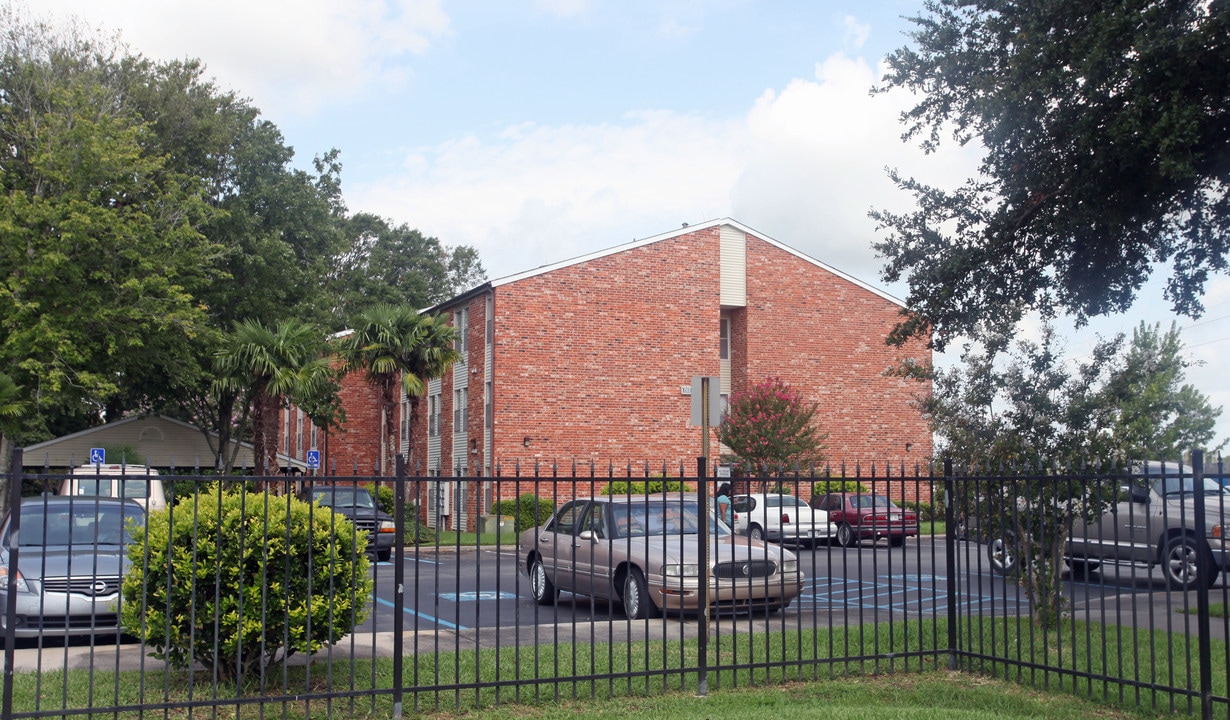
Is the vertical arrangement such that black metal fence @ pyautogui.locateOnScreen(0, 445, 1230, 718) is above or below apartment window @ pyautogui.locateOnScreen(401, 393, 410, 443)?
below

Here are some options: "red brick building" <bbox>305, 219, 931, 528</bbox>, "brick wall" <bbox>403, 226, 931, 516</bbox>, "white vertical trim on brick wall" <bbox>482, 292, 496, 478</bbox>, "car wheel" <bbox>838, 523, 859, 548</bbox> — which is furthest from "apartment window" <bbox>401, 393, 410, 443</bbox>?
"car wheel" <bbox>838, 523, 859, 548</bbox>

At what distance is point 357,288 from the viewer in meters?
55.7

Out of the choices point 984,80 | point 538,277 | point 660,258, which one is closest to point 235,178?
point 538,277

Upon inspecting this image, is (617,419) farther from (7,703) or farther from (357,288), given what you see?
(7,703)

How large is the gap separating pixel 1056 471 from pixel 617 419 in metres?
28.3

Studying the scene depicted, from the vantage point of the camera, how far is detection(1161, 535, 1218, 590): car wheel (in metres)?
6.97

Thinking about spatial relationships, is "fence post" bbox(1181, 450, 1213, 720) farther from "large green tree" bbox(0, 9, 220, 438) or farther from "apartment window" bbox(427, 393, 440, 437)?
"apartment window" bbox(427, 393, 440, 437)

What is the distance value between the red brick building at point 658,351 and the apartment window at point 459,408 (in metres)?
0.08

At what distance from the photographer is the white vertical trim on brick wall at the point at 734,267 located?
124 feet

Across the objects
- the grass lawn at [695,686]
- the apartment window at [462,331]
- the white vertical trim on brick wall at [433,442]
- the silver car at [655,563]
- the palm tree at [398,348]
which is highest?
the apartment window at [462,331]

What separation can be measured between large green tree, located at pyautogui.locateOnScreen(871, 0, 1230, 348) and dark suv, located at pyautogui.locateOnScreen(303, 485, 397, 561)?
7751mm

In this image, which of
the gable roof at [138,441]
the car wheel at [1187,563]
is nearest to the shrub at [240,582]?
the car wheel at [1187,563]

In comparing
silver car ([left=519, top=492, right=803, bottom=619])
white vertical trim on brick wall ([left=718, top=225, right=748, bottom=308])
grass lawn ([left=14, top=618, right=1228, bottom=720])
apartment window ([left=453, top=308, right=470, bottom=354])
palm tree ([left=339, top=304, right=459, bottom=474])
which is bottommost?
grass lawn ([left=14, top=618, right=1228, bottom=720])

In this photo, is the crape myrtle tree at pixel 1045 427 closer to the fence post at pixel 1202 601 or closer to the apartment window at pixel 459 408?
the fence post at pixel 1202 601
